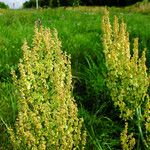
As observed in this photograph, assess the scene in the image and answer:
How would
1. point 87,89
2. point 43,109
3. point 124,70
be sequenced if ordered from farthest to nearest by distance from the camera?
1. point 87,89
2. point 124,70
3. point 43,109

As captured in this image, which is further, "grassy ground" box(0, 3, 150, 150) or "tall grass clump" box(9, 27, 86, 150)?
"grassy ground" box(0, 3, 150, 150)

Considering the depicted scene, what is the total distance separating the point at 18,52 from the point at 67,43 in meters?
1.07

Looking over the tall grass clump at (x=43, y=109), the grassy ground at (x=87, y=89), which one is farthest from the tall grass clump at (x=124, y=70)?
the tall grass clump at (x=43, y=109)

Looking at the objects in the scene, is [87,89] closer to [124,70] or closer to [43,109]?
[124,70]

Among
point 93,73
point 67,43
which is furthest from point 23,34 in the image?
point 93,73

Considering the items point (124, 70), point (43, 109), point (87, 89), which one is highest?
point (124, 70)

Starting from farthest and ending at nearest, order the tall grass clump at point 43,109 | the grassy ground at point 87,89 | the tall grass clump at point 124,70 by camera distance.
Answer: the grassy ground at point 87,89 → the tall grass clump at point 124,70 → the tall grass clump at point 43,109

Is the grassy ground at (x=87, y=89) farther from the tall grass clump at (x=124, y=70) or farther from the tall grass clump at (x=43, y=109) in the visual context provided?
the tall grass clump at (x=43, y=109)

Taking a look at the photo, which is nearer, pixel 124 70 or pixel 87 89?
pixel 124 70

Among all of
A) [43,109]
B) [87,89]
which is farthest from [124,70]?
[87,89]

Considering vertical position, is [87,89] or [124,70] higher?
[124,70]

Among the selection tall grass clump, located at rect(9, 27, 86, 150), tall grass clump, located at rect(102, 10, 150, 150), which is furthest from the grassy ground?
tall grass clump, located at rect(9, 27, 86, 150)

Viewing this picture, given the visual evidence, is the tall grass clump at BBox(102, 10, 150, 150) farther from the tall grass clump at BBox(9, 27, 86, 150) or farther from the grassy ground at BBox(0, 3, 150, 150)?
the tall grass clump at BBox(9, 27, 86, 150)

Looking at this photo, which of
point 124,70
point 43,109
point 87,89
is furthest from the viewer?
point 87,89
